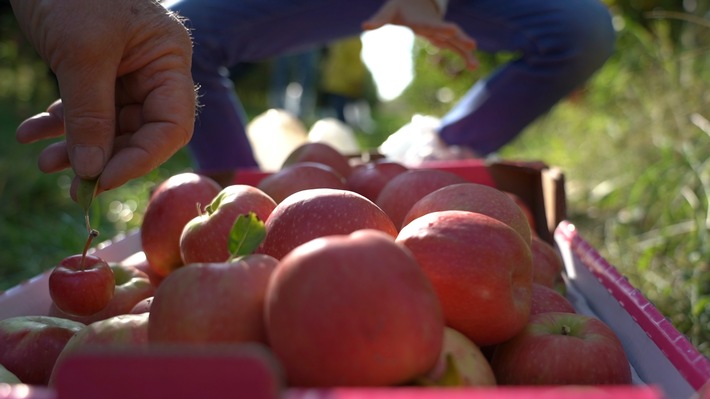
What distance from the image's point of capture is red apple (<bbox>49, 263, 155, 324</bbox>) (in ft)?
4.00

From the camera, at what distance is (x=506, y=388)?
604mm

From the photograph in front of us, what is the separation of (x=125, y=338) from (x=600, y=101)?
9.98ft

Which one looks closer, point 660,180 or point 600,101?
point 660,180

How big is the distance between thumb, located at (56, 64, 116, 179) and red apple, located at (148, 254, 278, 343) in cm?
36

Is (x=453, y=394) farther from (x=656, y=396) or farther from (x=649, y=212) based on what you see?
(x=649, y=212)

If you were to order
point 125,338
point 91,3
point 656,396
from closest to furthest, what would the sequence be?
point 656,396
point 125,338
point 91,3

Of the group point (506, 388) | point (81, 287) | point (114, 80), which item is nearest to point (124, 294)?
point (81, 287)

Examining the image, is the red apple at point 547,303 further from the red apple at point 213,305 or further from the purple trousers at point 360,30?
the purple trousers at point 360,30

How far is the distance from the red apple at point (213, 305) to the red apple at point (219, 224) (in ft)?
0.94

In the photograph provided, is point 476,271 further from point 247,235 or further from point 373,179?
point 373,179

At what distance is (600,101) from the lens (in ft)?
11.4

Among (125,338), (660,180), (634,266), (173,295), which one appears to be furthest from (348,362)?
(660,180)

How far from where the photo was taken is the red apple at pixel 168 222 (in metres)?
1.36

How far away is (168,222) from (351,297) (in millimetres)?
760
